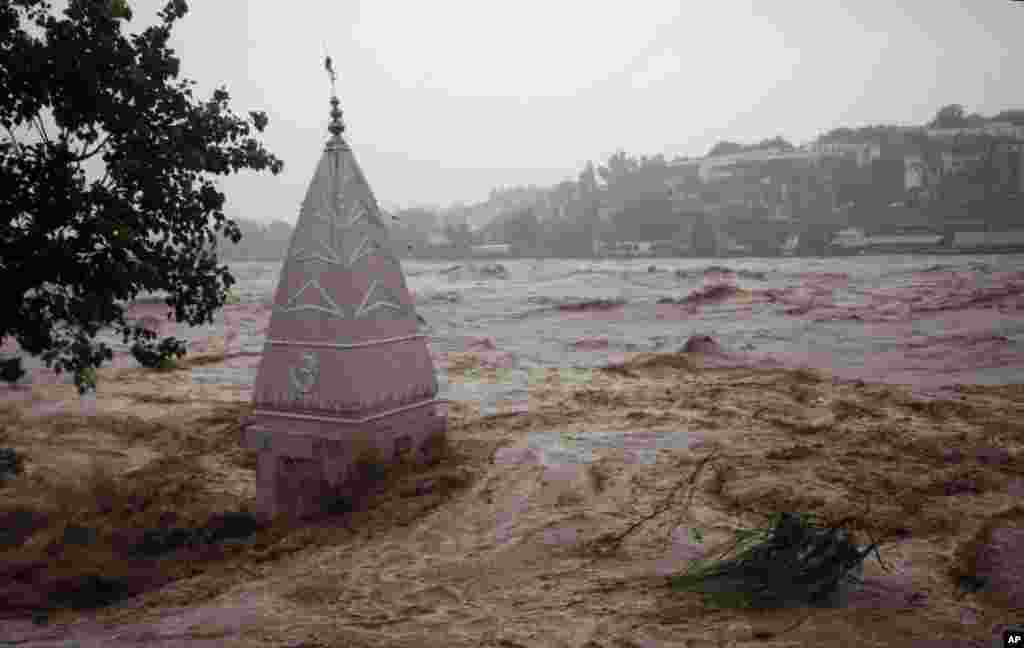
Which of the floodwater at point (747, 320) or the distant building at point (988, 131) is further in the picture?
the distant building at point (988, 131)

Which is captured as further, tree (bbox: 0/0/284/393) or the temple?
the temple

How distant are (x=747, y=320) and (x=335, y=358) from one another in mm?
17505

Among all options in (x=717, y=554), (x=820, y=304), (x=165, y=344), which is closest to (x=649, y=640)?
(x=717, y=554)

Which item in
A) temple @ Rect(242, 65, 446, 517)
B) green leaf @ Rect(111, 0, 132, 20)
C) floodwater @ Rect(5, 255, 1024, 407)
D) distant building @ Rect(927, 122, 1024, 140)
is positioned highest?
distant building @ Rect(927, 122, 1024, 140)

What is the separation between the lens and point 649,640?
4.80 metres

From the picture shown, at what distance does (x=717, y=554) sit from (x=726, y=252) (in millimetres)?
40200

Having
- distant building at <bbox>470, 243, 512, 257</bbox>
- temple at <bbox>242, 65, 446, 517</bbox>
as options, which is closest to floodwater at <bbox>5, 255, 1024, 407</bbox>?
temple at <bbox>242, 65, 446, 517</bbox>

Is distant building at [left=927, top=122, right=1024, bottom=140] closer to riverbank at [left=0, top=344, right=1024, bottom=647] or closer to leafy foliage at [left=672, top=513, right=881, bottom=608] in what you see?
riverbank at [left=0, top=344, right=1024, bottom=647]

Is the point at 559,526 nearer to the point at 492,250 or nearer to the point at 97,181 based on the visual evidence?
the point at 97,181

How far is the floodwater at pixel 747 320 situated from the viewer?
645 inches

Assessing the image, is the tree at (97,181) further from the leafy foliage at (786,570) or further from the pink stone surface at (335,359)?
the leafy foliage at (786,570)

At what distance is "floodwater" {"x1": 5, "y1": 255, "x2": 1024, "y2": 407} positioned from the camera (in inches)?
645

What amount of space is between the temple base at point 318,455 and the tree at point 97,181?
1.93m

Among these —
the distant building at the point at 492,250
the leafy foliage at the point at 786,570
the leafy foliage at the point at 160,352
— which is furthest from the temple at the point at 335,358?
the distant building at the point at 492,250
